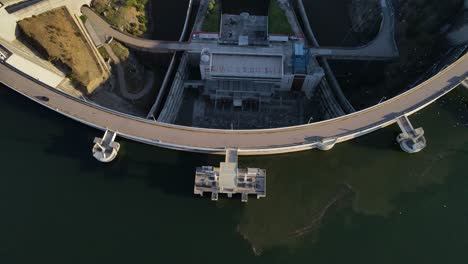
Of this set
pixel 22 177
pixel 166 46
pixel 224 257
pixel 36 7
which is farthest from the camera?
pixel 166 46

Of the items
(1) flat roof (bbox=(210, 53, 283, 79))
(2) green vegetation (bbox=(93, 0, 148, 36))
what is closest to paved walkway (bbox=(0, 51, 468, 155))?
(1) flat roof (bbox=(210, 53, 283, 79))

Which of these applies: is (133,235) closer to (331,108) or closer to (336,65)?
(331,108)

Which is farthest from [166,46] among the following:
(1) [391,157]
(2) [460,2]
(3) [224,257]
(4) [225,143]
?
(2) [460,2]

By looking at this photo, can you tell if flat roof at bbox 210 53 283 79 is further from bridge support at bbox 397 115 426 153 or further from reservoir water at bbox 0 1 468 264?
→ bridge support at bbox 397 115 426 153

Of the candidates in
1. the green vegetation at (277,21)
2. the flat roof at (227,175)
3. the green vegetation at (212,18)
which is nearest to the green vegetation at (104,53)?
the green vegetation at (212,18)

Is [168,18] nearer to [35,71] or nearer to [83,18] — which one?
[83,18]

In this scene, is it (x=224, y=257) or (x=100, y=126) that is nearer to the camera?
(x=224, y=257)
